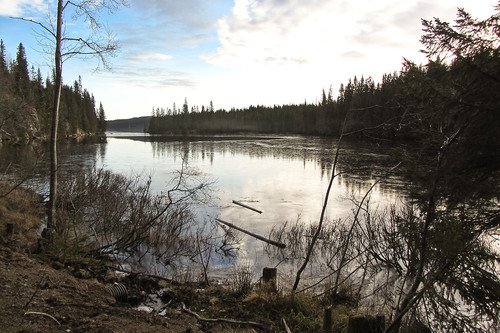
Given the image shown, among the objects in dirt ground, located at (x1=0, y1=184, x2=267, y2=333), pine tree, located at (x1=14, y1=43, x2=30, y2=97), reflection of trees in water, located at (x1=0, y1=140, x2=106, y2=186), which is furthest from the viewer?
pine tree, located at (x1=14, y1=43, x2=30, y2=97)

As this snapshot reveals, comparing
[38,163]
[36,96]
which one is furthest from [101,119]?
[38,163]

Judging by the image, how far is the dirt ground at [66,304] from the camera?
443 cm

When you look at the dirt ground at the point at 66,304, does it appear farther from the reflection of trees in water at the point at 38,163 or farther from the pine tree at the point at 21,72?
the pine tree at the point at 21,72

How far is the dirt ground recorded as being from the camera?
443cm

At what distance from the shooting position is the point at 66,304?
511cm

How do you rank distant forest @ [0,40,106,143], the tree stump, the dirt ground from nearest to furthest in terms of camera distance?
1. the dirt ground
2. the tree stump
3. distant forest @ [0,40,106,143]

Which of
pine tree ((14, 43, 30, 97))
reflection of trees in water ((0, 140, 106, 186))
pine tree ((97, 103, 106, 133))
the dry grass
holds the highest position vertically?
pine tree ((14, 43, 30, 97))

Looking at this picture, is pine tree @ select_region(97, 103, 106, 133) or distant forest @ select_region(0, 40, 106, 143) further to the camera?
pine tree @ select_region(97, 103, 106, 133)

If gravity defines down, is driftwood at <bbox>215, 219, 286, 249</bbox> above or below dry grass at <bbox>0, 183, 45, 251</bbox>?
below

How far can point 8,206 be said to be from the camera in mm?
13977

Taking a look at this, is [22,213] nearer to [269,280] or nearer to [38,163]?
[38,163]

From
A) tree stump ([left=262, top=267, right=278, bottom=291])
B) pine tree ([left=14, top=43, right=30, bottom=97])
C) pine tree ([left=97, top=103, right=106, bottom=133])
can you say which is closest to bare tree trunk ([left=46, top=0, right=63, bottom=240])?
tree stump ([left=262, top=267, right=278, bottom=291])

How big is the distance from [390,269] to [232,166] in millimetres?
24696

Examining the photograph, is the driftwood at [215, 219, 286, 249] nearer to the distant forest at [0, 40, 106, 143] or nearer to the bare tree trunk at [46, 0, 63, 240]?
the bare tree trunk at [46, 0, 63, 240]
